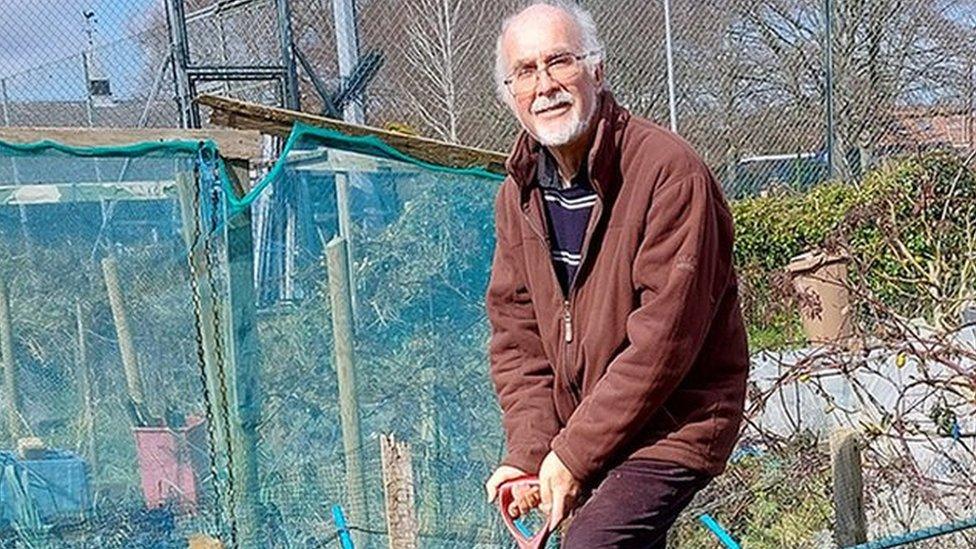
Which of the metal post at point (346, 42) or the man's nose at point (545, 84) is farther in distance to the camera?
the metal post at point (346, 42)

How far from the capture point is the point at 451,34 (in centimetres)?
649

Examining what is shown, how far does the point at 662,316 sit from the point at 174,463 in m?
1.91

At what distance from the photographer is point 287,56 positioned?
4.62 metres

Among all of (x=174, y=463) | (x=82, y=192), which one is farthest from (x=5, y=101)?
(x=174, y=463)

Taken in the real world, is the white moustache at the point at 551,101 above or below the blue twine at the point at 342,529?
above

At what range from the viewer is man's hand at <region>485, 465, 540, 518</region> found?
1864 mm

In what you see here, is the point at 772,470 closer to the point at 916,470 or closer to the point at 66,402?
the point at 916,470

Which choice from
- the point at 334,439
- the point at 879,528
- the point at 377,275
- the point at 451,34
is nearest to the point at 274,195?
the point at 377,275

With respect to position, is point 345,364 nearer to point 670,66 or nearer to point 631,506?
point 631,506

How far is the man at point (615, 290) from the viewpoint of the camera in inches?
63.9

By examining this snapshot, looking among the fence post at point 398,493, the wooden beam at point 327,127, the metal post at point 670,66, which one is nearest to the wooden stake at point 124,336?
the wooden beam at point 327,127

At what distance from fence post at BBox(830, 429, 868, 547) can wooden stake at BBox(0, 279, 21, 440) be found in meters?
2.32

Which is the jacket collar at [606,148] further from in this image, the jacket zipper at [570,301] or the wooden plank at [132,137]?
the wooden plank at [132,137]

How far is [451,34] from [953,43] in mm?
4267
